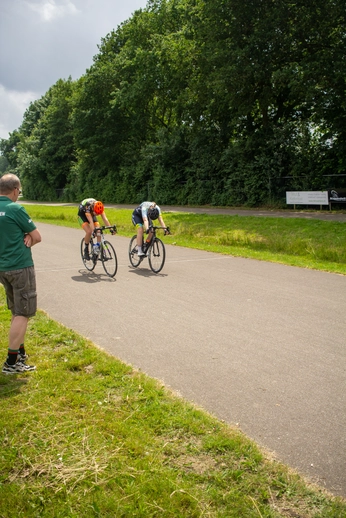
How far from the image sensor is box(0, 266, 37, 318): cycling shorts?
191 inches

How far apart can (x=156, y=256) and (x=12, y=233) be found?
19.8ft

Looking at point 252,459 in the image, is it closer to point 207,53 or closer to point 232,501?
point 232,501

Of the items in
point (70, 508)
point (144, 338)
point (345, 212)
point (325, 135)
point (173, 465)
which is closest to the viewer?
point (70, 508)

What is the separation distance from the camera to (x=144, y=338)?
5941mm

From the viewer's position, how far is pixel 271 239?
14.6 m

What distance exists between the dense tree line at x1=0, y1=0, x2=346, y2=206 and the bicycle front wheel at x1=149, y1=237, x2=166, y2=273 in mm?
16329

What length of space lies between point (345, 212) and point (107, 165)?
28.9m

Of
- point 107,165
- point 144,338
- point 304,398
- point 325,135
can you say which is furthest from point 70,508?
point 107,165

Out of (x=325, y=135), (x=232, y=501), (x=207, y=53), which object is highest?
(x=207, y=53)

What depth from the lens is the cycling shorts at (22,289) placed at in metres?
4.86

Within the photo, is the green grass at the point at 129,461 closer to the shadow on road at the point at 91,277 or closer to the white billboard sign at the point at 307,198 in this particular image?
the shadow on road at the point at 91,277

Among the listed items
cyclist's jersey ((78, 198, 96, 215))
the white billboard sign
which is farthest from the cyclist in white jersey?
the white billboard sign

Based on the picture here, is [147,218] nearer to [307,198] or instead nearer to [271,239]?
[271,239]

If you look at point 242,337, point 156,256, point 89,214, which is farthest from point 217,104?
point 242,337
